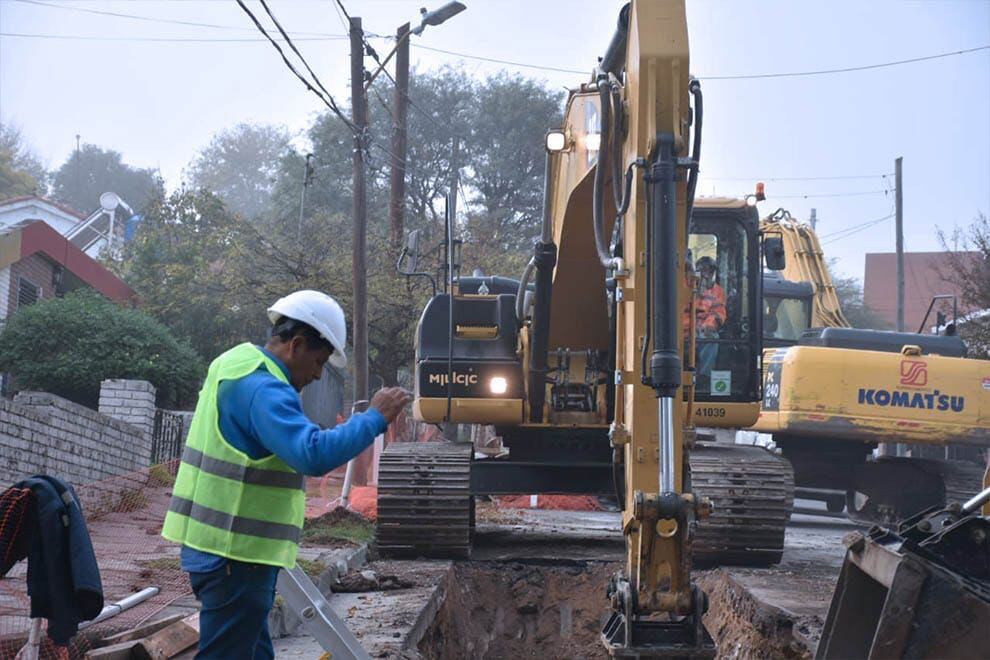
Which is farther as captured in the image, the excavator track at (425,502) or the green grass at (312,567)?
the excavator track at (425,502)

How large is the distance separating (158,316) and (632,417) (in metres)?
19.5

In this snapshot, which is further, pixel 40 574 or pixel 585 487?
pixel 585 487

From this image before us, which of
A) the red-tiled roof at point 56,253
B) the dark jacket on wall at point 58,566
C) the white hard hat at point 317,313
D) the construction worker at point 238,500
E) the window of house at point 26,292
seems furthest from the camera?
the window of house at point 26,292

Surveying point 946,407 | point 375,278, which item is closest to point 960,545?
point 946,407

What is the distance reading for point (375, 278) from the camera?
2284cm

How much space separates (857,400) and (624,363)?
7607 millimetres

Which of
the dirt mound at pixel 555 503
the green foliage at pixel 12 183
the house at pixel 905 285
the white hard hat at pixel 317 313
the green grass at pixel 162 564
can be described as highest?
the green foliage at pixel 12 183

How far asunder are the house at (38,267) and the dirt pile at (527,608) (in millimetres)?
11474

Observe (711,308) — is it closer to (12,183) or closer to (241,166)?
(12,183)

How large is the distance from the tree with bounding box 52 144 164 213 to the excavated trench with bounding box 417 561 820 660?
66170mm

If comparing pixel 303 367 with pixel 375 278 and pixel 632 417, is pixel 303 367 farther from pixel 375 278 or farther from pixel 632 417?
pixel 375 278

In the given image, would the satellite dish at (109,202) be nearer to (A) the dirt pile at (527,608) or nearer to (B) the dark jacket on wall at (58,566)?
(A) the dirt pile at (527,608)

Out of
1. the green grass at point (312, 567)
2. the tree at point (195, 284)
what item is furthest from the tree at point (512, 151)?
the green grass at point (312, 567)

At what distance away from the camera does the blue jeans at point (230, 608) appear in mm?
4074
